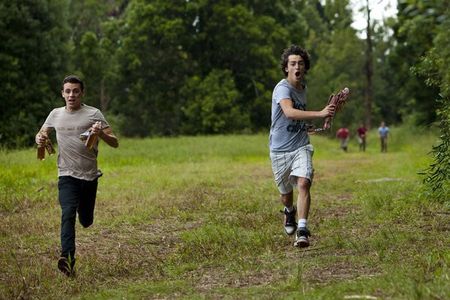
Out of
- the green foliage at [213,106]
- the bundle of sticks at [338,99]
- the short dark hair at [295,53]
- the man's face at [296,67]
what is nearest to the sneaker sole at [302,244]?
the bundle of sticks at [338,99]

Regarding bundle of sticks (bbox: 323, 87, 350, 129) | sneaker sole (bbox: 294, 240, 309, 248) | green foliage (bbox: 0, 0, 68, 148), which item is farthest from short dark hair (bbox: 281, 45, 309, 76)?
green foliage (bbox: 0, 0, 68, 148)

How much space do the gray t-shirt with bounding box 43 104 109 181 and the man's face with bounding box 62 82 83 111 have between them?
6 centimetres

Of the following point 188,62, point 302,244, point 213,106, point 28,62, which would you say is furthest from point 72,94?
point 188,62

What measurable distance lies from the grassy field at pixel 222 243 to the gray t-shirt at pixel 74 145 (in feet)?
3.16

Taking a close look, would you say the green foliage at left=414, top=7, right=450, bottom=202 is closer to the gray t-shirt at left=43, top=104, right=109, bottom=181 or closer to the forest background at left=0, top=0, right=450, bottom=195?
the gray t-shirt at left=43, top=104, right=109, bottom=181

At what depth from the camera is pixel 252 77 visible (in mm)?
48188

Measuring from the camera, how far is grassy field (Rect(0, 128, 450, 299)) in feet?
17.9

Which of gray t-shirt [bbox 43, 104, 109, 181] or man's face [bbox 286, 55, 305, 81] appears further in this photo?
man's face [bbox 286, 55, 305, 81]

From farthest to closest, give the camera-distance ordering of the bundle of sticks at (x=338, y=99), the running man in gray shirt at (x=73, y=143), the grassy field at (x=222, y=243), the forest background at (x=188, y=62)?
the forest background at (x=188, y=62), the bundle of sticks at (x=338, y=99), the running man in gray shirt at (x=73, y=143), the grassy field at (x=222, y=243)

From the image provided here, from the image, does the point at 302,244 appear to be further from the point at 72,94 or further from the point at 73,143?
the point at 72,94

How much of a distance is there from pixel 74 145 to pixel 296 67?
2589mm

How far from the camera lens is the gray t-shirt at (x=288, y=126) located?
7520 millimetres

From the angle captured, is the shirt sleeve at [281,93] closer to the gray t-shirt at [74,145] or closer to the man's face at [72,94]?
the gray t-shirt at [74,145]

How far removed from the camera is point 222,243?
7.59 meters
